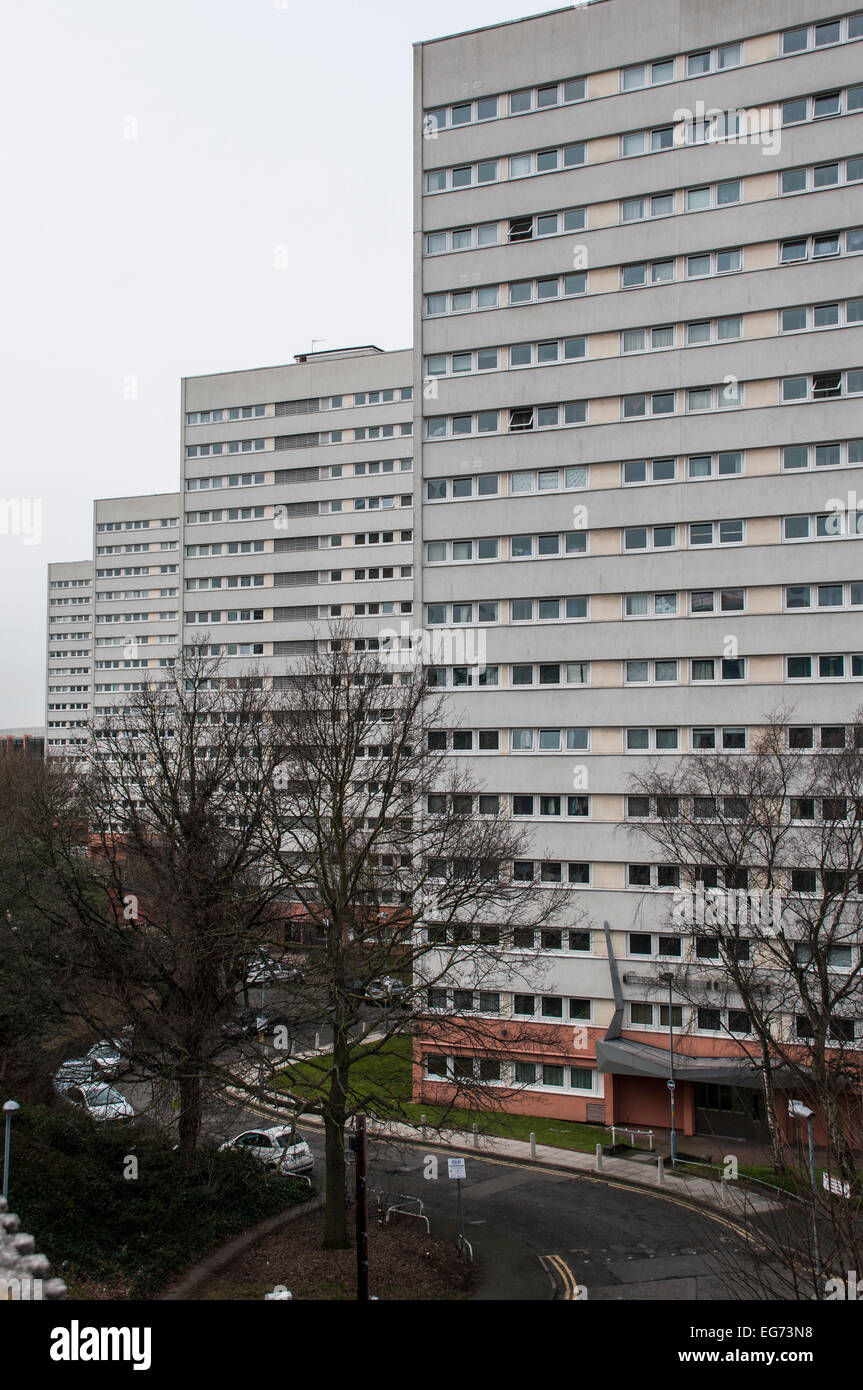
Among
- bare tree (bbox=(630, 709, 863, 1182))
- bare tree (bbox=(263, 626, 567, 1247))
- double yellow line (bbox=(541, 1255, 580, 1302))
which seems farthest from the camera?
bare tree (bbox=(630, 709, 863, 1182))

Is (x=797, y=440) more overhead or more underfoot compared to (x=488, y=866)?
more overhead

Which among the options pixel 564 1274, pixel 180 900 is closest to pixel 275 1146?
pixel 180 900

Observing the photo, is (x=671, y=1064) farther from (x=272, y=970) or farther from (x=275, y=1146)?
(x=272, y=970)

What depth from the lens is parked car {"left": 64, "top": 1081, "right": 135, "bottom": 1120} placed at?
24812 millimetres

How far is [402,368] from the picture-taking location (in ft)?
225

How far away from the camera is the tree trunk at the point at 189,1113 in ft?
71.9

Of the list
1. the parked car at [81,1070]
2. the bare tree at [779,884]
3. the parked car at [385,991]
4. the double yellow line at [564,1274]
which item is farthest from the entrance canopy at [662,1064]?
the parked car at [81,1070]

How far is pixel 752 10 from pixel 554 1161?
3402 cm

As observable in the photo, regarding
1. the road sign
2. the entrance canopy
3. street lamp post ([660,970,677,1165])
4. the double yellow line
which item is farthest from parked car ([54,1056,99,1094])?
the entrance canopy

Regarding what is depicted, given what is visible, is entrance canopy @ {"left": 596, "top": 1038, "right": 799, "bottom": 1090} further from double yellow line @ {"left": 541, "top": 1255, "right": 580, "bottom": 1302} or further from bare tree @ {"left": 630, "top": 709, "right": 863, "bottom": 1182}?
double yellow line @ {"left": 541, "top": 1255, "right": 580, "bottom": 1302}

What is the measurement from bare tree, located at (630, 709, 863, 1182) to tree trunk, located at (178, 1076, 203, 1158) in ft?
38.2

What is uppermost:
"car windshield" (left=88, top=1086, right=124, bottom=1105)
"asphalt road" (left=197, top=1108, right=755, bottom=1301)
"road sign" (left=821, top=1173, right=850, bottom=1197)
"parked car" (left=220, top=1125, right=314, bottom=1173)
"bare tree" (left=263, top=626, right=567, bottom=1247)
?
"bare tree" (left=263, top=626, right=567, bottom=1247)
